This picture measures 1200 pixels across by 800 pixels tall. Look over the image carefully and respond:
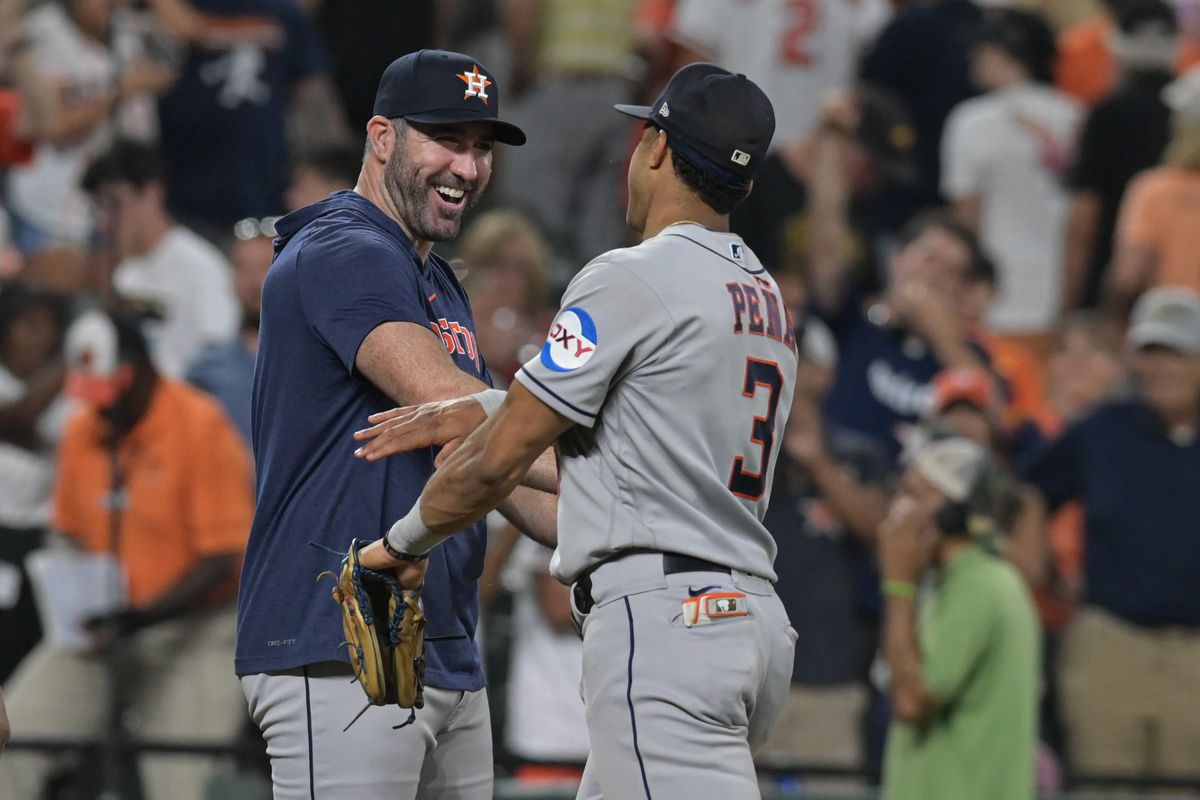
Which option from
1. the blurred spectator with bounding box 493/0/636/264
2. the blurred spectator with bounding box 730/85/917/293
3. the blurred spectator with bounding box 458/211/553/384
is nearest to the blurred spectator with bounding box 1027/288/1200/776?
the blurred spectator with bounding box 730/85/917/293

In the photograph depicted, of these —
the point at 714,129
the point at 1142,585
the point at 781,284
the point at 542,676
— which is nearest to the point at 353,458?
the point at 714,129

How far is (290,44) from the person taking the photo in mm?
9250

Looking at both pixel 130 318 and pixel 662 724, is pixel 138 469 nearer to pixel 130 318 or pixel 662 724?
pixel 130 318

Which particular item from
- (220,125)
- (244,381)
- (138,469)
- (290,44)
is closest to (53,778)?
(138,469)

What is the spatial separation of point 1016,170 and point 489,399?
6.24 m

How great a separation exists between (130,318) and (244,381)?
1.69ft

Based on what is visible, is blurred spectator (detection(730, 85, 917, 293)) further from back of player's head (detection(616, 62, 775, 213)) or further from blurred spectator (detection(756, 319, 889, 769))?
back of player's head (detection(616, 62, 775, 213))

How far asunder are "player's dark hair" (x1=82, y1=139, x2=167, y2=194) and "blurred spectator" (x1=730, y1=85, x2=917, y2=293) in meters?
2.48

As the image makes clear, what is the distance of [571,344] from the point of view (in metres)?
3.28

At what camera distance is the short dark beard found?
3.76m

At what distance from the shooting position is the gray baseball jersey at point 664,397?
3287 mm

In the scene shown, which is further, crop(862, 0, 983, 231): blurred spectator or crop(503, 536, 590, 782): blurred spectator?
crop(862, 0, 983, 231): blurred spectator

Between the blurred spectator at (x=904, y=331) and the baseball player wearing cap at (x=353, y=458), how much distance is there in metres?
4.26

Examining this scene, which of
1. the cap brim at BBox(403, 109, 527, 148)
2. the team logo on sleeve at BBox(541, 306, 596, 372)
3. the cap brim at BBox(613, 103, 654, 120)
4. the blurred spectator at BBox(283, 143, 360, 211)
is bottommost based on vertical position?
the team logo on sleeve at BBox(541, 306, 596, 372)
